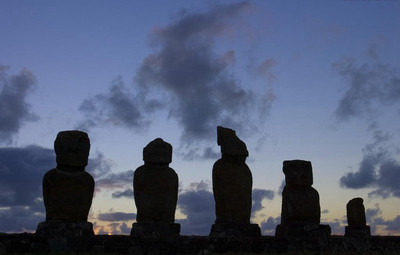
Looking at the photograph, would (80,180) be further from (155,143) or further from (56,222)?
(155,143)

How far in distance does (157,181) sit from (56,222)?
3.50 m

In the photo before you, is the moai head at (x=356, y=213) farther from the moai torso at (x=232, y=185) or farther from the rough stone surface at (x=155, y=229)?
the rough stone surface at (x=155, y=229)

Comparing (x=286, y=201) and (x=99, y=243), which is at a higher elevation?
(x=286, y=201)

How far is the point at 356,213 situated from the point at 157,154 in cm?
1356

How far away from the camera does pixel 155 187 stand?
1892cm

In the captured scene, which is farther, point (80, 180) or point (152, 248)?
point (80, 180)

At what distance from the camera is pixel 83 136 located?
1858 cm

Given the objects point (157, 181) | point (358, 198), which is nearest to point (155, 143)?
point (157, 181)

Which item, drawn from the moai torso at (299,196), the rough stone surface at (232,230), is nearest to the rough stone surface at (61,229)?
the rough stone surface at (232,230)

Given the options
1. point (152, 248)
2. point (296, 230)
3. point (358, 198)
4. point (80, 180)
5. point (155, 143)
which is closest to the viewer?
point (152, 248)

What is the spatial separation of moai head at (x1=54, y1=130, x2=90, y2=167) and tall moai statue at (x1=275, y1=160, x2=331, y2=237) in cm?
761

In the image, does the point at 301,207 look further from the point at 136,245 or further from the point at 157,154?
the point at 136,245

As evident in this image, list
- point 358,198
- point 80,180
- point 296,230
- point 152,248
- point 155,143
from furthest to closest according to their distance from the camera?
point 358,198 < point 296,230 < point 155,143 < point 80,180 < point 152,248

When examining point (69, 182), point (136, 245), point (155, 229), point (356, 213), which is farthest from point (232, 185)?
point (356, 213)
